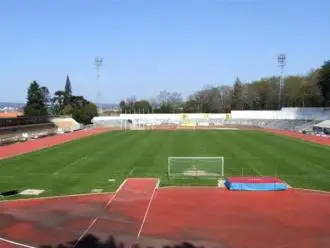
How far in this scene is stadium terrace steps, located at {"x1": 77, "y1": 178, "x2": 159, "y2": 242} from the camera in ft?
54.9

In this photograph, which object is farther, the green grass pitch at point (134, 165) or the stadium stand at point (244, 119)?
the stadium stand at point (244, 119)

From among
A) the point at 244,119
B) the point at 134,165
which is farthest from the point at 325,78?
the point at 134,165

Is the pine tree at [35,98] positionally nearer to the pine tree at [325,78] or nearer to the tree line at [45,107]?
the tree line at [45,107]

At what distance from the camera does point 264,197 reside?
2284cm

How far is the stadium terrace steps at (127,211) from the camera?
1673 cm

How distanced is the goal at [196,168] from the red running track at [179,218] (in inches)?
174

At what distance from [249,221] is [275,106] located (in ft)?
387

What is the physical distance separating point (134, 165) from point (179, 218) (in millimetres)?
15218

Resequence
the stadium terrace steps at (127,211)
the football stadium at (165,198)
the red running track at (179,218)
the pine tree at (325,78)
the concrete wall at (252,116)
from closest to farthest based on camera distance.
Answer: the red running track at (179,218) < the football stadium at (165,198) < the stadium terrace steps at (127,211) < the pine tree at (325,78) < the concrete wall at (252,116)

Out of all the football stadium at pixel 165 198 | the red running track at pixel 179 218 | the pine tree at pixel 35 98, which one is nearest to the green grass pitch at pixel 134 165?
the football stadium at pixel 165 198

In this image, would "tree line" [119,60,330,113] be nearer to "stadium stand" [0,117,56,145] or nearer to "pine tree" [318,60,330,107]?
"pine tree" [318,60,330,107]

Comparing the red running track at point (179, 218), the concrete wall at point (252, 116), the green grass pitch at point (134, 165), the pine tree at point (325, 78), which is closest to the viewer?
the red running track at point (179, 218)

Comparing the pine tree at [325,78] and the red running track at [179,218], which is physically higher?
the pine tree at [325,78]

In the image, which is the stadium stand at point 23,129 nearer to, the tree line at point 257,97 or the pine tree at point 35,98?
the pine tree at point 35,98
